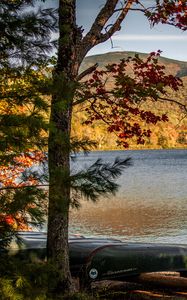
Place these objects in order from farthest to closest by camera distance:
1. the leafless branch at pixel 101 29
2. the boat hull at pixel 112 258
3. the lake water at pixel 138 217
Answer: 1. the lake water at pixel 138 217
2. the boat hull at pixel 112 258
3. the leafless branch at pixel 101 29

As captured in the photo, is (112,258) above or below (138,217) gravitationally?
above

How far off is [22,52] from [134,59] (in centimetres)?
373

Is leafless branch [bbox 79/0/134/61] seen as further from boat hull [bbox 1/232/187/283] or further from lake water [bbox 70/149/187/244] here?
lake water [bbox 70/149/187/244]

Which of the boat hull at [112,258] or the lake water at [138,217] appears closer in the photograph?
the boat hull at [112,258]

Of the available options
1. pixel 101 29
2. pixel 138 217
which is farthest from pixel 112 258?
pixel 138 217

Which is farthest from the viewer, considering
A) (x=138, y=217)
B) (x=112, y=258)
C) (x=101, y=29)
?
(x=138, y=217)

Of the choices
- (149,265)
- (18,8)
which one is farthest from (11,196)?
(149,265)

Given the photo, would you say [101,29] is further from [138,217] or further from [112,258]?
[138,217]

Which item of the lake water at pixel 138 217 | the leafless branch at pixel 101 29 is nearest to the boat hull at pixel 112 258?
the leafless branch at pixel 101 29

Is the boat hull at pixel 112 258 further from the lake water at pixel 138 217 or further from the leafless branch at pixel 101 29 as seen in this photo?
the lake water at pixel 138 217

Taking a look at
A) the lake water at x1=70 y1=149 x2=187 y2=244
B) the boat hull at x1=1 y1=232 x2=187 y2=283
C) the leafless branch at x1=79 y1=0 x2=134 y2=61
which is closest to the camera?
the leafless branch at x1=79 y1=0 x2=134 y2=61

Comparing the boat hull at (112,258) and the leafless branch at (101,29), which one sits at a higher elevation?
the leafless branch at (101,29)

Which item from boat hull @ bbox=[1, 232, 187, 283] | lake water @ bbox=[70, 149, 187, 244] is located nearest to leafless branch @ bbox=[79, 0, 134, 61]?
boat hull @ bbox=[1, 232, 187, 283]

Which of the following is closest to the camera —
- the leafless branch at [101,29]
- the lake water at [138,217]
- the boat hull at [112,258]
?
the leafless branch at [101,29]
